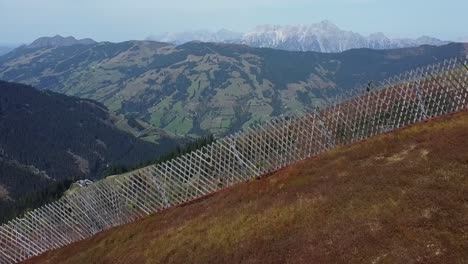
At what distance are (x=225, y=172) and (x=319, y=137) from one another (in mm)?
10454

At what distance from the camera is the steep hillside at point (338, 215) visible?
26.0 m

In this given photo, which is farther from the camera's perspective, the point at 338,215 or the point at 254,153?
the point at 254,153

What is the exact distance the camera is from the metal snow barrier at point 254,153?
155 ft

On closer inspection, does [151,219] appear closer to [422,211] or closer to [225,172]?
[225,172]

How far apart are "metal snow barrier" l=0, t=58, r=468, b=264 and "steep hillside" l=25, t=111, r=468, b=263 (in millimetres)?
3872

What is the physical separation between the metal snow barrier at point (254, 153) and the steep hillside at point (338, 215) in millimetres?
3872

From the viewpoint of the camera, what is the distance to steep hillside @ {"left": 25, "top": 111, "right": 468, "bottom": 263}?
26000mm

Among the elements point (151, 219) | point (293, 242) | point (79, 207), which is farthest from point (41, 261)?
point (293, 242)

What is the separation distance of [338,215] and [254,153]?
2190 centimetres

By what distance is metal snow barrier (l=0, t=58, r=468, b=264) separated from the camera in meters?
47.3

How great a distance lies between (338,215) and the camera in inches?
1196

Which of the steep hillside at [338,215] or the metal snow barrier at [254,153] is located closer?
the steep hillside at [338,215]

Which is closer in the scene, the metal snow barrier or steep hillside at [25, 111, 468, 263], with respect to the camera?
steep hillside at [25, 111, 468, 263]

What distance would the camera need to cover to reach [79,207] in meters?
55.8
